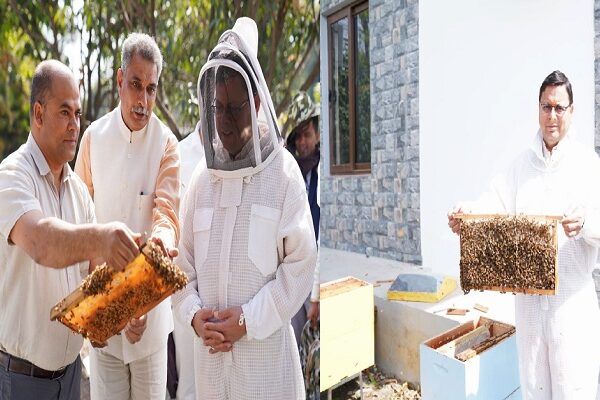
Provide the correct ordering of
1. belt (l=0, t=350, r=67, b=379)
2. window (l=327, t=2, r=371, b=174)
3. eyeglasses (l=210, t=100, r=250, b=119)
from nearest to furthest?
belt (l=0, t=350, r=67, b=379) < eyeglasses (l=210, t=100, r=250, b=119) < window (l=327, t=2, r=371, b=174)

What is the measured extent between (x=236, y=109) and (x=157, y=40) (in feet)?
0.76

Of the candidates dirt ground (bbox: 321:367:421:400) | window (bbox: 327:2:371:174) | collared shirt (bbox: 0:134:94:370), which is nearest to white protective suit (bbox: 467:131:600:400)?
dirt ground (bbox: 321:367:421:400)

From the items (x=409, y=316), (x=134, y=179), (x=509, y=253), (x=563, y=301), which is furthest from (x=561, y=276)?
(x=134, y=179)

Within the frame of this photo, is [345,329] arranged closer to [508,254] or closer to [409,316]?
[409,316]

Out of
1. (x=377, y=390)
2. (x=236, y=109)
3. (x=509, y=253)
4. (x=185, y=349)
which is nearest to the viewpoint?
(x=236, y=109)

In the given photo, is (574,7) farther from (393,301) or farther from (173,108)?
(173,108)

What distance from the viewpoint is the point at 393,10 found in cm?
189

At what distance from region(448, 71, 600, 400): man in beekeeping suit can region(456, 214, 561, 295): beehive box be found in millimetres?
69

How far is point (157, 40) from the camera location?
114 centimetres

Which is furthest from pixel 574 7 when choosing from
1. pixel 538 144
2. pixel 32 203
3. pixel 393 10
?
pixel 32 203

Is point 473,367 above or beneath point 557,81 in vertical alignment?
beneath

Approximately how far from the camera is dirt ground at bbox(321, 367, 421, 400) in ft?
6.04

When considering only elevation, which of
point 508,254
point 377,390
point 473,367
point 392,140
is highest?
point 392,140

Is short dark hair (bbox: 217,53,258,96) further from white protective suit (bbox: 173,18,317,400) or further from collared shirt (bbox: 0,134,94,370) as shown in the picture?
collared shirt (bbox: 0,134,94,370)
